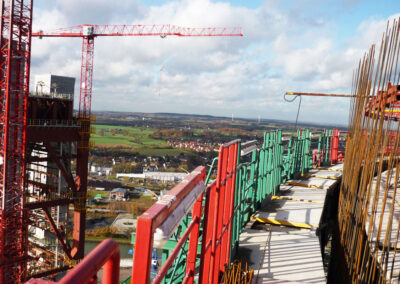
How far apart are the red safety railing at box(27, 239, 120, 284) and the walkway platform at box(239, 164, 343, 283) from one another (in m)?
5.93

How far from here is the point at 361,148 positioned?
17.6ft

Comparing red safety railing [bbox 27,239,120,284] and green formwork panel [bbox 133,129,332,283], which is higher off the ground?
red safety railing [bbox 27,239,120,284]

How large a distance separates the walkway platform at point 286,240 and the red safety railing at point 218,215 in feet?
4.47

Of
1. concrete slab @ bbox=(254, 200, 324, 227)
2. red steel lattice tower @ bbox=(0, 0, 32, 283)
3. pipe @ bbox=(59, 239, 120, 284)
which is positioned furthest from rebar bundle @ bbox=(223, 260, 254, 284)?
red steel lattice tower @ bbox=(0, 0, 32, 283)

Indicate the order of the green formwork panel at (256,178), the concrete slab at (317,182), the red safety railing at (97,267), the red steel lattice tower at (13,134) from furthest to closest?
the red steel lattice tower at (13,134)
the concrete slab at (317,182)
the green formwork panel at (256,178)
the red safety railing at (97,267)

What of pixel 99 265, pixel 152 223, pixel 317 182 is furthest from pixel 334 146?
pixel 99 265

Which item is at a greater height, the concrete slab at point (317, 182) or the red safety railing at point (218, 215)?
the red safety railing at point (218, 215)

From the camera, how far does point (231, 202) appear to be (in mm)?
6977

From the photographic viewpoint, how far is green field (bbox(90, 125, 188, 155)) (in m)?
125

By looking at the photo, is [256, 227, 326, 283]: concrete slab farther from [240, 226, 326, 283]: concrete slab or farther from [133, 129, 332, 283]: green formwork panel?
[133, 129, 332, 283]: green formwork panel

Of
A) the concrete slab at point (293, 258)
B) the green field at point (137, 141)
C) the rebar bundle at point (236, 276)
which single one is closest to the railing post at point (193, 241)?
the rebar bundle at point (236, 276)

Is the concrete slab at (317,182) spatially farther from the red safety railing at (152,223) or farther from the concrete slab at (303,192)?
the red safety railing at (152,223)

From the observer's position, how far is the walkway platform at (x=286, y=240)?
24.5ft

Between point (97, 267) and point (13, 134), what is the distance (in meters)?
23.5
